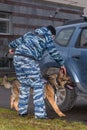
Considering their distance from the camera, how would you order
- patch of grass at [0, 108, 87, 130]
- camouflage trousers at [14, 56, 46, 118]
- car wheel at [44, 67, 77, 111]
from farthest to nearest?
car wheel at [44, 67, 77, 111]
camouflage trousers at [14, 56, 46, 118]
patch of grass at [0, 108, 87, 130]

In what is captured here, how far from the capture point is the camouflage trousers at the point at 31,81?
832 cm

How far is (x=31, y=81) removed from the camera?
837 cm

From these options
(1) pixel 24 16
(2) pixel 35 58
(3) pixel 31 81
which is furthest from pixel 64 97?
(1) pixel 24 16

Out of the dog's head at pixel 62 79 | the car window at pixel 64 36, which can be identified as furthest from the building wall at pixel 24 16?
the dog's head at pixel 62 79

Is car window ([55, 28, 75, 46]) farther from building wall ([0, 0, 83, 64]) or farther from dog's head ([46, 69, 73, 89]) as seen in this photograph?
building wall ([0, 0, 83, 64])

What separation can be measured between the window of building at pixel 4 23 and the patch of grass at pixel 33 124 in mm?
14186

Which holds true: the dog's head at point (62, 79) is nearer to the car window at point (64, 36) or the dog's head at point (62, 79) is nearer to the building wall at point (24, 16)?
the car window at point (64, 36)

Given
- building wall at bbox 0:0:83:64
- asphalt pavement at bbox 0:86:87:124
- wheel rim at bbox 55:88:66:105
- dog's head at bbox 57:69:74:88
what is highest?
building wall at bbox 0:0:83:64

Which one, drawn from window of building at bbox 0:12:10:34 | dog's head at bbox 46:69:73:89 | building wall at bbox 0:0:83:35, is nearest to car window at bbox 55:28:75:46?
dog's head at bbox 46:69:73:89

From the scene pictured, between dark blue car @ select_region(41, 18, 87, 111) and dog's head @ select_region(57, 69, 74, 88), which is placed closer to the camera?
dog's head @ select_region(57, 69, 74, 88)

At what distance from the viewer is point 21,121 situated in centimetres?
809

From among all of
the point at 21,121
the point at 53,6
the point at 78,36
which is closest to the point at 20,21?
the point at 53,6

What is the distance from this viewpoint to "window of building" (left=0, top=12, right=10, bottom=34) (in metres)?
22.6

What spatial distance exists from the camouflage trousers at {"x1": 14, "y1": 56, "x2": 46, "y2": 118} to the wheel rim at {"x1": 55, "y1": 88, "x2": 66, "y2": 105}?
3.78 feet
